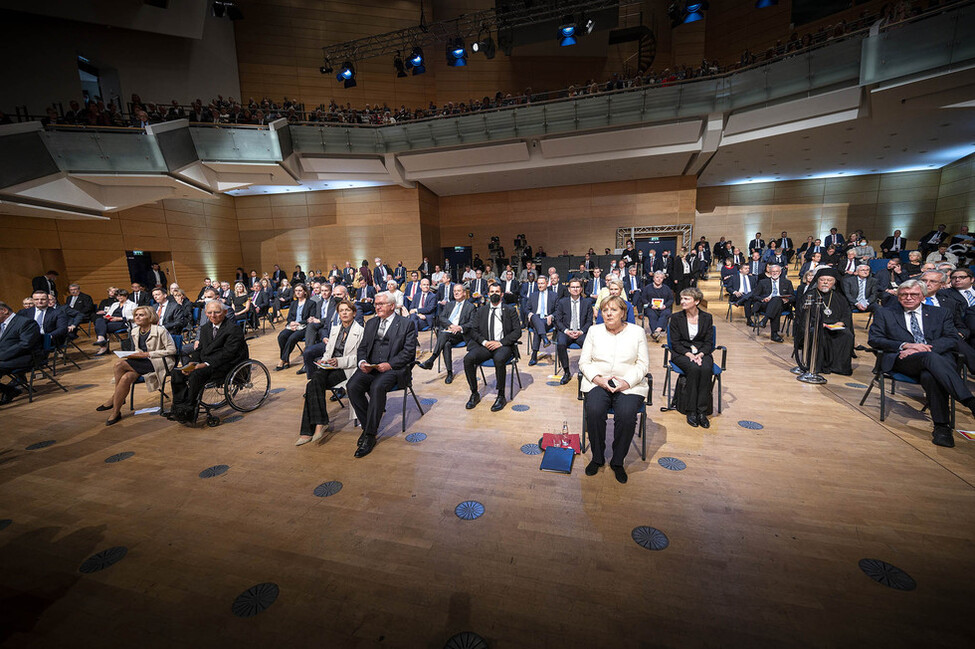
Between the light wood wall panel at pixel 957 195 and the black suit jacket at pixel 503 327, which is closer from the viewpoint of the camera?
the black suit jacket at pixel 503 327

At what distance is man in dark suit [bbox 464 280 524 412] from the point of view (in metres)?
3.81

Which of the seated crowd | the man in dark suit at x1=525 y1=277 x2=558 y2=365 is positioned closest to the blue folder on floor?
the seated crowd

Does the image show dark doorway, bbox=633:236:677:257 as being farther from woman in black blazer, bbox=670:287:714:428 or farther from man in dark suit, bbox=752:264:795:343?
woman in black blazer, bbox=670:287:714:428

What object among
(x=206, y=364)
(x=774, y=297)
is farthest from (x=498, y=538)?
(x=774, y=297)

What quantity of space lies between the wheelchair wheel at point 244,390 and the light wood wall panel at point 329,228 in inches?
450

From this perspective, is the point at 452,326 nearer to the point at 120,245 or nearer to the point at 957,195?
the point at 120,245

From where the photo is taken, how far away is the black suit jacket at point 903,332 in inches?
118

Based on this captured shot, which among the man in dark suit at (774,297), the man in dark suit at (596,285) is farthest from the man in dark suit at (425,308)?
the man in dark suit at (774,297)

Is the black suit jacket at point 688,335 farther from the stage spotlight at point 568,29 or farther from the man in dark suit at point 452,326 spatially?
the stage spotlight at point 568,29

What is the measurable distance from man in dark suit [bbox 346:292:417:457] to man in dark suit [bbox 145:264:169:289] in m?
12.8

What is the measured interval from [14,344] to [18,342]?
4cm

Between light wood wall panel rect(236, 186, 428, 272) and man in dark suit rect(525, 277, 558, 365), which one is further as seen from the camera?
light wood wall panel rect(236, 186, 428, 272)

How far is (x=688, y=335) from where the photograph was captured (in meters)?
3.48

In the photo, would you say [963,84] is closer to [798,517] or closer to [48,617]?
[798,517]
